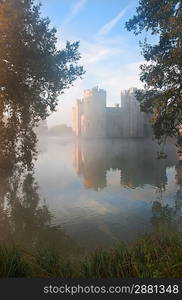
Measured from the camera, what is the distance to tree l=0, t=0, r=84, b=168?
26.4 meters

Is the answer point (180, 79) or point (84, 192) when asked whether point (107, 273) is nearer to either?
point (180, 79)

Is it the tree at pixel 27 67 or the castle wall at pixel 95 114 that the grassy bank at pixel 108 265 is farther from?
the castle wall at pixel 95 114

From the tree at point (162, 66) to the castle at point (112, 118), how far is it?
110m

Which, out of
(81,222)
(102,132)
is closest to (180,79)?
(81,222)

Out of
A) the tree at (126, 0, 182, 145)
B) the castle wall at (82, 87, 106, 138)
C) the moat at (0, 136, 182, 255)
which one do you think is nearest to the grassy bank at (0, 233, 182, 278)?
the moat at (0, 136, 182, 255)

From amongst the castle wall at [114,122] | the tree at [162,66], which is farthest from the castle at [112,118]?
the tree at [162,66]

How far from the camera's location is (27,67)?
2800cm

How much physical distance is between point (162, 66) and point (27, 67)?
36.8 ft

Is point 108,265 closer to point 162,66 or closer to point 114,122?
point 162,66

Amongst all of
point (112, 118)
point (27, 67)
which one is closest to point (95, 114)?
point (112, 118)

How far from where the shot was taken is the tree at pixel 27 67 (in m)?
26.4

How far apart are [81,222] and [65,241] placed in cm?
324

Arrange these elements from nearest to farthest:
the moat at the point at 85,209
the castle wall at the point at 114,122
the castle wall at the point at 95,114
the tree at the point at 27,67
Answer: the moat at the point at 85,209 < the tree at the point at 27,67 < the castle wall at the point at 114,122 < the castle wall at the point at 95,114

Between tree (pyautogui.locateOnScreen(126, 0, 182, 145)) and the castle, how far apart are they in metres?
110
